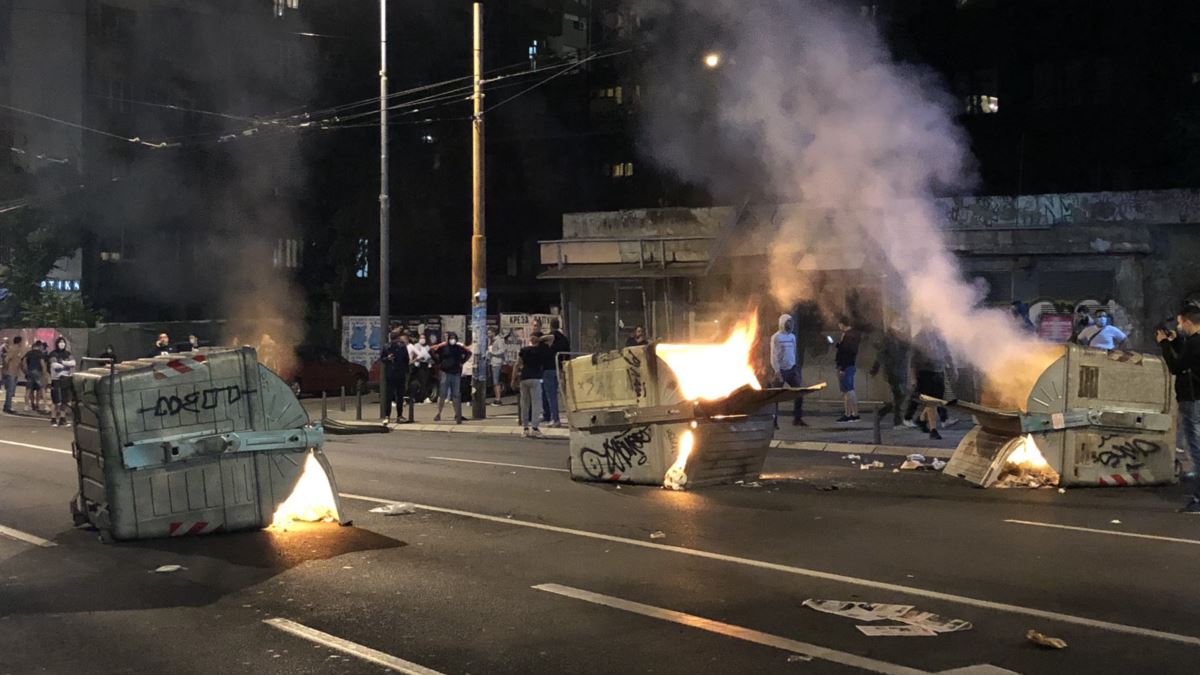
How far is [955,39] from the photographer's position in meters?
29.4

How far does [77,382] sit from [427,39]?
29.9 m

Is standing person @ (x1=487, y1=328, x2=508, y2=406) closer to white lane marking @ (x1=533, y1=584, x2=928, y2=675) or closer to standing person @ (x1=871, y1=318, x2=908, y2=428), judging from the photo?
standing person @ (x1=871, y1=318, x2=908, y2=428)

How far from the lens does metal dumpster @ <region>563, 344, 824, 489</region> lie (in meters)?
9.85

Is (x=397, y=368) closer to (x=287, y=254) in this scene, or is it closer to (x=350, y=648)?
(x=350, y=648)

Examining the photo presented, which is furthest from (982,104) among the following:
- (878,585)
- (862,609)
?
(862,609)

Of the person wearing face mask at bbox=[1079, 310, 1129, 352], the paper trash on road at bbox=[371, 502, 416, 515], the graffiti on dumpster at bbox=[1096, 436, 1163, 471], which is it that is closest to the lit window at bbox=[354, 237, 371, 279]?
the person wearing face mask at bbox=[1079, 310, 1129, 352]

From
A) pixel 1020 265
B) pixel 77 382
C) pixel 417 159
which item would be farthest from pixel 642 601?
pixel 417 159

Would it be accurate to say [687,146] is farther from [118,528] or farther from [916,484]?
[118,528]

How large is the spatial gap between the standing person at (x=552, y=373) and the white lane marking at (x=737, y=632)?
10.2 m

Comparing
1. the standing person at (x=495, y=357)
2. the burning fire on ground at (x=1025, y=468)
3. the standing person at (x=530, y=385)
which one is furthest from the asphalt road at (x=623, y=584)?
the standing person at (x=495, y=357)

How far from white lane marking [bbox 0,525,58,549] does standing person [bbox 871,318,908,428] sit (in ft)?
32.6

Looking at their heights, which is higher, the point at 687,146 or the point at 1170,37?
the point at 1170,37

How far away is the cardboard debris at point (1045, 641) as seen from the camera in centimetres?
494

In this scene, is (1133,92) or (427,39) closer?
(1133,92)
